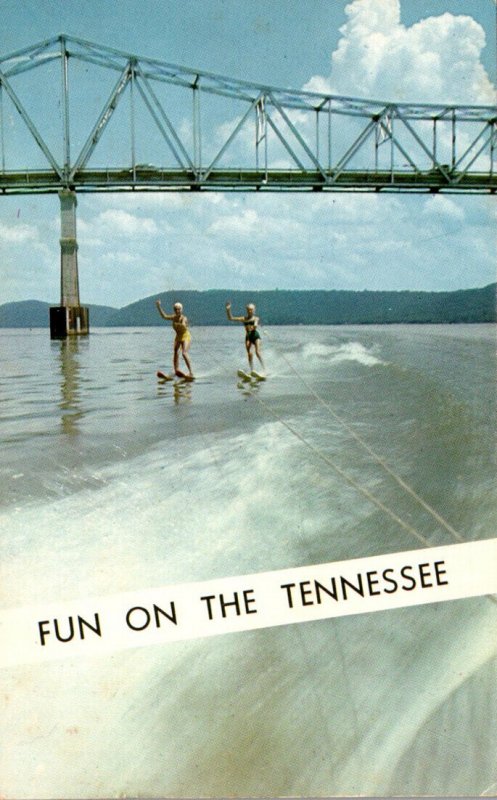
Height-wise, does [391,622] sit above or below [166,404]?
below

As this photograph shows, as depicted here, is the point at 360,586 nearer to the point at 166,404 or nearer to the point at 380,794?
the point at 380,794

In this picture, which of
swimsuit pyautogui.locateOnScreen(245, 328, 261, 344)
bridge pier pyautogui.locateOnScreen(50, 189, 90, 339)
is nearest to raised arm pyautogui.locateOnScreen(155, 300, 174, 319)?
bridge pier pyautogui.locateOnScreen(50, 189, 90, 339)

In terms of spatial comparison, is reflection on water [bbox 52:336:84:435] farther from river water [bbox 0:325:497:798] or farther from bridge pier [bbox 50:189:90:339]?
bridge pier [bbox 50:189:90:339]

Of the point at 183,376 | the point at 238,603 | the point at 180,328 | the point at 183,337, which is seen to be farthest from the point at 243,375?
the point at 238,603

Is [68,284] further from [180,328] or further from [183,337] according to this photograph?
[180,328]

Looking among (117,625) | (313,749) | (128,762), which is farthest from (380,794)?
(117,625)

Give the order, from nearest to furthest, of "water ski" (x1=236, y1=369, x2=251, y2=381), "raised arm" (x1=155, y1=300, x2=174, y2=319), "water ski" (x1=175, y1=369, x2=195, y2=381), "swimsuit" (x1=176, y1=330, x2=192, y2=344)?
"raised arm" (x1=155, y1=300, x2=174, y2=319) < "swimsuit" (x1=176, y1=330, x2=192, y2=344) < "water ski" (x1=175, y1=369, x2=195, y2=381) < "water ski" (x1=236, y1=369, x2=251, y2=381)
